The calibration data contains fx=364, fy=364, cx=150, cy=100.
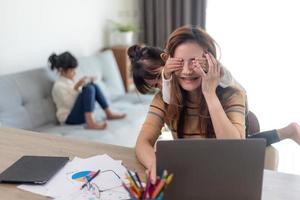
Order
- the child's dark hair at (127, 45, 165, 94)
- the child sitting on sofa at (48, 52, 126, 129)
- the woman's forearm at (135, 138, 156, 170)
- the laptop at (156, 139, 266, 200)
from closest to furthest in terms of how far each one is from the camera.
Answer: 1. the laptop at (156, 139, 266, 200)
2. the woman's forearm at (135, 138, 156, 170)
3. the child's dark hair at (127, 45, 165, 94)
4. the child sitting on sofa at (48, 52, 126, 129)

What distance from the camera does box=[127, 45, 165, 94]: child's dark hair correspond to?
4.64 ft

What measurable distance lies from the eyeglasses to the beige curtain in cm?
290

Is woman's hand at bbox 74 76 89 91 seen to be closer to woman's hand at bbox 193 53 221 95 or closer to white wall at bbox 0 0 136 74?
white wall at bbox 0 0 136 74

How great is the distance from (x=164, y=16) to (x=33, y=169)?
304 cm

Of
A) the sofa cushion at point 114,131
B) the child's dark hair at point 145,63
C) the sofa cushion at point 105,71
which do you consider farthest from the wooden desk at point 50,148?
the sofa cushion at point 105,71

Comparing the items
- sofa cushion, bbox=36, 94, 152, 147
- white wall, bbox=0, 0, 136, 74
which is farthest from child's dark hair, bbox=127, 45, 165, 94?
white wall, bbox=0, 0, 136, 74

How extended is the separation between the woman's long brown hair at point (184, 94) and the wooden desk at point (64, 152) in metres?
0.20

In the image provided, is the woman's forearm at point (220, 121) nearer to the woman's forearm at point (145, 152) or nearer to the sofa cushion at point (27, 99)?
the woman's forearm at point (145, 152)

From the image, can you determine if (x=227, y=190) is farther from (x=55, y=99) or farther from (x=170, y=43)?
(x=55, y=99)

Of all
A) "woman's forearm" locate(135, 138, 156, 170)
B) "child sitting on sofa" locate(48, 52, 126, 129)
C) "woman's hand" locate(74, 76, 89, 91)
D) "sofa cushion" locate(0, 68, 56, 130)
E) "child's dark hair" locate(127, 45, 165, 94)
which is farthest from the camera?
"woman's hand" locate(74, 76, 89, 91)

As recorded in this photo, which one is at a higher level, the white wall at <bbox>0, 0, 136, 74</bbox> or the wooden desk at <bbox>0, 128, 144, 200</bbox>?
the white wall at <bbox>0, 0, 136, 74</bbox>

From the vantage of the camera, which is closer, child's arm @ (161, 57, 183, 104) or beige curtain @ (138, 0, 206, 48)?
child's arm @ (161, 57, 183, 104)

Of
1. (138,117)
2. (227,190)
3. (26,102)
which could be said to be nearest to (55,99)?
(26,102)

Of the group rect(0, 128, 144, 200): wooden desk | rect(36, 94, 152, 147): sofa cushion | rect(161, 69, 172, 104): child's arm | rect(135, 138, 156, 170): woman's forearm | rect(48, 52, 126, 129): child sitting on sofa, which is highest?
rect(161, 69, 172, 104): child's arm
